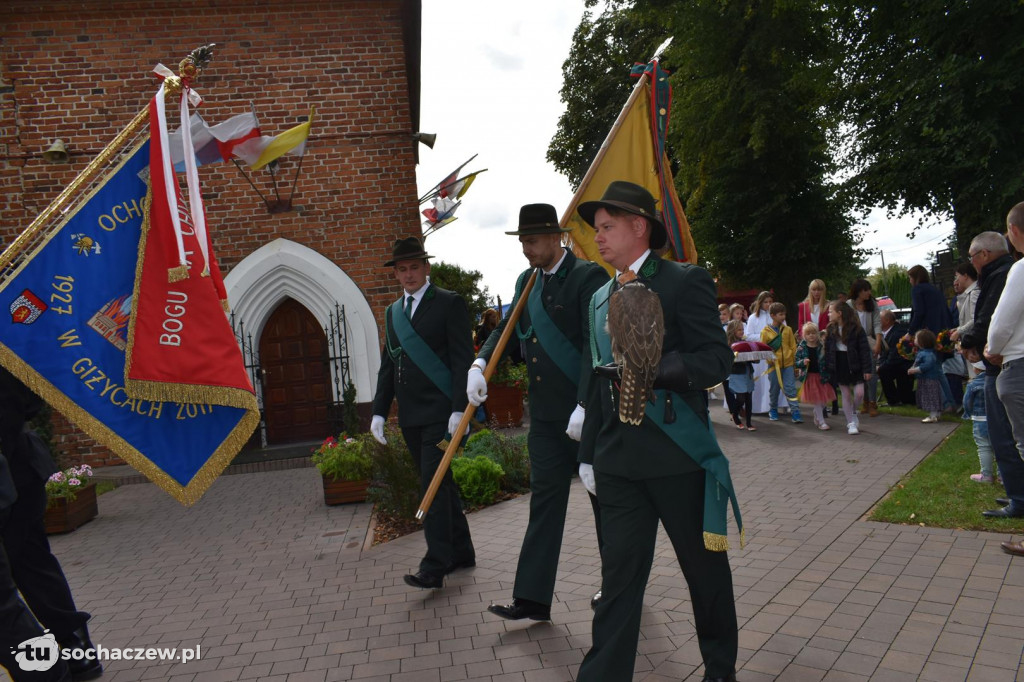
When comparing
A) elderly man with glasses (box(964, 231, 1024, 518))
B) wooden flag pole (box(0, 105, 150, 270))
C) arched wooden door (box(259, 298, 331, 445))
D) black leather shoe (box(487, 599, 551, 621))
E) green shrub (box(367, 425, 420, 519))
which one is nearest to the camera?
wooden flag pole (box(0, 105, 150, 270))

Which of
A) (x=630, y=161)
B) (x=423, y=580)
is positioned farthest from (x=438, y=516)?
(x=630, y=161)

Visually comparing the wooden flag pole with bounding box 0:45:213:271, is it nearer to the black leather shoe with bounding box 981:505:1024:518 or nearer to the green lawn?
the green lawn

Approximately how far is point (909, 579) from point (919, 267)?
7.14 m

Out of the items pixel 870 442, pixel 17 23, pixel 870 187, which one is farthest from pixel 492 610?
pixel 870 187

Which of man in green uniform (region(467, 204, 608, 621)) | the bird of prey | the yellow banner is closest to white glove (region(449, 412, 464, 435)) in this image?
man in green uniform (region(467, 204, 608, 621))

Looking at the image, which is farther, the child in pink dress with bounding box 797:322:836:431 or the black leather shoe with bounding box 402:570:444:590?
the child in pink dress with bounding box 797:322:836:431

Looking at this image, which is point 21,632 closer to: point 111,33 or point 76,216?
point 76,216

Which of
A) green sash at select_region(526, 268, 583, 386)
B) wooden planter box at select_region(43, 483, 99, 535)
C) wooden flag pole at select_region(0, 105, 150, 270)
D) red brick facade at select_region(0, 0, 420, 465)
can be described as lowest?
wooden planter box at select_region(43, 483, 99, 535)

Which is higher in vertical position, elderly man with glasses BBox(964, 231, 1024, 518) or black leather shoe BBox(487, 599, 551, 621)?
elderly man with glasses BBox(964, 231, 1024, 518)

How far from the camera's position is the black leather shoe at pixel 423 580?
478 cm

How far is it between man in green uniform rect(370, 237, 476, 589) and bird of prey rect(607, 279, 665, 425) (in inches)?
88.3

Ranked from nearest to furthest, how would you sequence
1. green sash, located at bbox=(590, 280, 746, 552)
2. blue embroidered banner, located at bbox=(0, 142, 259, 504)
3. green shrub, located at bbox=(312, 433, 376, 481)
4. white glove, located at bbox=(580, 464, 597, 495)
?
green sash, located at bbox=(590, 280, 746, 552), white glove, located at bbox=(580, 464, 597, 495), blue embroidered banner, located at bbox=(0, 142, 259, 504), green shrub, located at bbox=(312, 433, 376, 481)

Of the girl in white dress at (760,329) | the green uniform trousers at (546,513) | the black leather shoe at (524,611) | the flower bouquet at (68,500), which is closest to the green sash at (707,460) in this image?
the green uniform trousers at (546,513)

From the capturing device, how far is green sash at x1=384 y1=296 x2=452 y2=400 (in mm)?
5023
